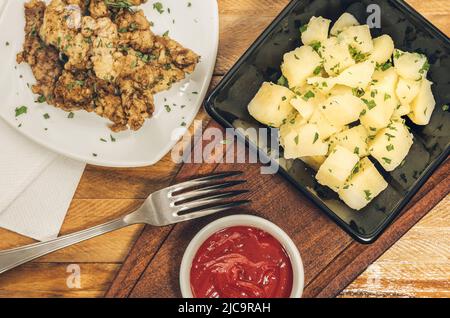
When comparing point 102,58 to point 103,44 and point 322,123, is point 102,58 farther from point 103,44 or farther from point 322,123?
point 322,123


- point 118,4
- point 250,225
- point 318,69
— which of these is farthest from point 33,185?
point 318,69

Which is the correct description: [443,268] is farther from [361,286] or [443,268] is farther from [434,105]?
[434,105]

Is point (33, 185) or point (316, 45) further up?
point (316, 45)

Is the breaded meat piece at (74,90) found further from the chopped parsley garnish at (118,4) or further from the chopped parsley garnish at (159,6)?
the chopped parsley garnish at (159,6)
